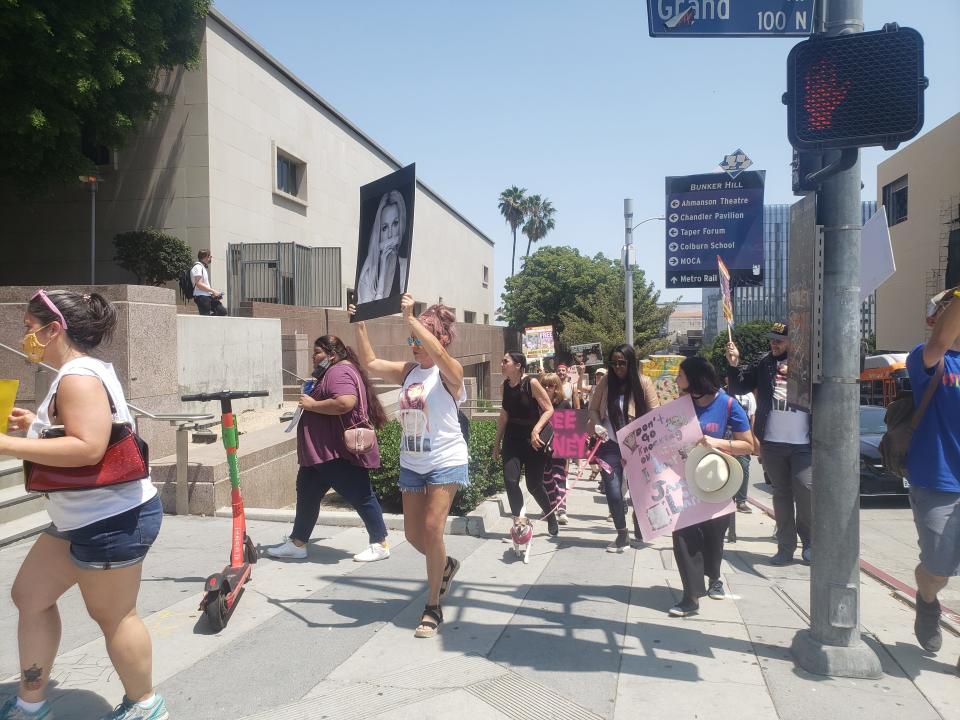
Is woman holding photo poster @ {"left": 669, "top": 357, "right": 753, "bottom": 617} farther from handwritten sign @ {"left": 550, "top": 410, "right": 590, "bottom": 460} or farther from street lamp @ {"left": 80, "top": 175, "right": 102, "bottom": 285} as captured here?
street lamp @ {"left": 80, "top": 175, "right": 102, "bottom": 285}

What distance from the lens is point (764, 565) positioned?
6.30m

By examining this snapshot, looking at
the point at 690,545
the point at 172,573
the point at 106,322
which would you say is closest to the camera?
the point at 106,322

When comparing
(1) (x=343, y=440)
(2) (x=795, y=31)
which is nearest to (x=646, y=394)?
(1) (x=343, y=440)

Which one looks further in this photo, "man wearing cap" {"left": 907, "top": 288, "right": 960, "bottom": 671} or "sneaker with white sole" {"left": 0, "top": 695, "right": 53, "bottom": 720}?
"man wearing cap" {"left": 907, "top": 288, "right": 960, "bottom": 671}

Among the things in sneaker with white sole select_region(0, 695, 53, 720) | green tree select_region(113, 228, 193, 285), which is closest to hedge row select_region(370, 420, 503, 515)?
sneaker with white sole select_region(0, 695, 53, 720)

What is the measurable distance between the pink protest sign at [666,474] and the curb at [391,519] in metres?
2.11

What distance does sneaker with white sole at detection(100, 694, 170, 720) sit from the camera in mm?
3113

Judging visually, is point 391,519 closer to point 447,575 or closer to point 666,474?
point 447,575

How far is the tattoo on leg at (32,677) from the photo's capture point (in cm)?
304

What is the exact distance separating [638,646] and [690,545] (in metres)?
0.89

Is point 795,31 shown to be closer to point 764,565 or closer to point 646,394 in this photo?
point 646,394

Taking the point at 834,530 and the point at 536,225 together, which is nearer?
the point at 834,530

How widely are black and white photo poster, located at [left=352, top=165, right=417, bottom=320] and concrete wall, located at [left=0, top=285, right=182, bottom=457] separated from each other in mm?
4454

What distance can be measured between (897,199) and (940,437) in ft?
143
